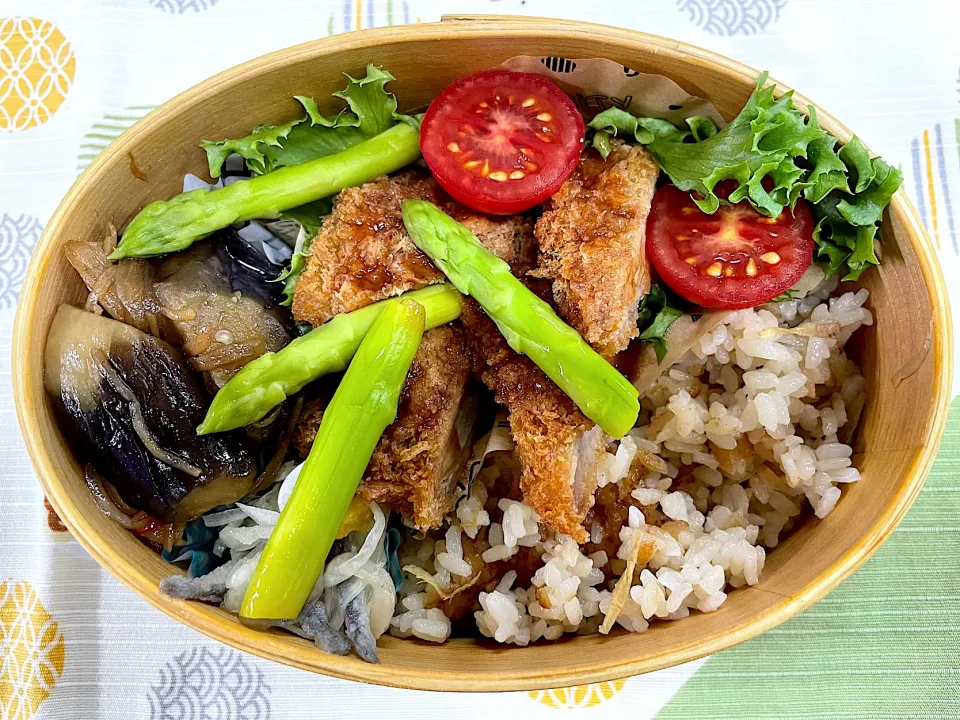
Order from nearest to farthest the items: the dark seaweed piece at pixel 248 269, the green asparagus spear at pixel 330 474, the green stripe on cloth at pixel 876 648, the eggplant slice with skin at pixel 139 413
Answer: the green asparagus spear at pixel 330 474
the eggplant slice with skin at pixel 139 413
the dark seaweed piece at pixel 248 269
the green stripe on cloth at pixel 876 648

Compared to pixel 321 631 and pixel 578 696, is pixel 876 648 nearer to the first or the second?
pixel 578 696

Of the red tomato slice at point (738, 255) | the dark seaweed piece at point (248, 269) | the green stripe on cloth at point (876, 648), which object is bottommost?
the green stripe on cloth at point (876, 648)

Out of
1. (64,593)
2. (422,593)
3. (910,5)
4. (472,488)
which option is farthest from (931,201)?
(64,593)

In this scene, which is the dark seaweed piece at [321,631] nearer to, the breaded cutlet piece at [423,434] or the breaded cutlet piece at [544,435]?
the breaded cutlet piece at [423,434]

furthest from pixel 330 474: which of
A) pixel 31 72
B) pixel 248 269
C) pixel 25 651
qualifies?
pixel 31 72

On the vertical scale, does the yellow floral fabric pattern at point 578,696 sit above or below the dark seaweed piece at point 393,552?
below

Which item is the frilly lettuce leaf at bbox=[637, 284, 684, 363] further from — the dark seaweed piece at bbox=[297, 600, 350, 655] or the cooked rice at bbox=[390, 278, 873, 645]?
the dark seaweed piece at bbox=[297, 600, 350, 655]

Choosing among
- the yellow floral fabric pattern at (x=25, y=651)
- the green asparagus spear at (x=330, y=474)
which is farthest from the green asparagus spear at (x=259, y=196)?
the yellow floral fabric pattern at (x=25, y=651)

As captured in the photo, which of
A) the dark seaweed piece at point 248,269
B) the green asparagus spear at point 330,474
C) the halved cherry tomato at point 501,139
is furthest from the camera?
the dark seaweed piece at point 248,269
